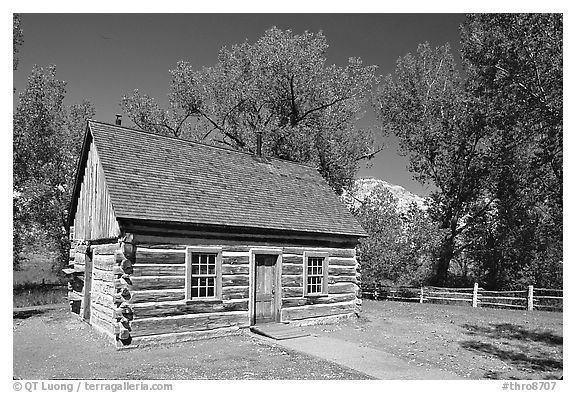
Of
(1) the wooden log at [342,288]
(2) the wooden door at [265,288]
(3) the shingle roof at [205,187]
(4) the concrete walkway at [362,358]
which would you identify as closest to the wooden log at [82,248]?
(3) the shingle roof at [205,187]

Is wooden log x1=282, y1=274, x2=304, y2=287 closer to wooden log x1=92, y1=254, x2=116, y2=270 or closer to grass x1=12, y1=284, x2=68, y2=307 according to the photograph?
wooden log x1=92, y1=254, x2=116, y2=270

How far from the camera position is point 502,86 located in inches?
977

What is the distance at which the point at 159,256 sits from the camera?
13.2 m

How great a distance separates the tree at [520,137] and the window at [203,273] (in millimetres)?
17265

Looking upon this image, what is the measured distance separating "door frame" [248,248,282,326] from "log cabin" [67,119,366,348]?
0.11 feet

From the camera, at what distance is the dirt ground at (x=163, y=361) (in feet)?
33.1

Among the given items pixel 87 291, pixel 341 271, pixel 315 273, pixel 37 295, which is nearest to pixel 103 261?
pixel 87 291

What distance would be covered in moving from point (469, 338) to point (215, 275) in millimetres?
8248

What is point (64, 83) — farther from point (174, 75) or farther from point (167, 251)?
point (167, 251)

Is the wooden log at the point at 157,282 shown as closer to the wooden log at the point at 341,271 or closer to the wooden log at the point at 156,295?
the wooden log at the point at 156,295

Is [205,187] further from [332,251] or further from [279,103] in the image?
[279,103]

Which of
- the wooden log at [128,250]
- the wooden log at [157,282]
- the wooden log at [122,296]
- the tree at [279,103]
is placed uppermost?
the tree at [279,103]

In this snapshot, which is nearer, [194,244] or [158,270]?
[158,270]

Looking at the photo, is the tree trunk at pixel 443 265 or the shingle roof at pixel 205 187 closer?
the shingle roof at pixel 205 187
